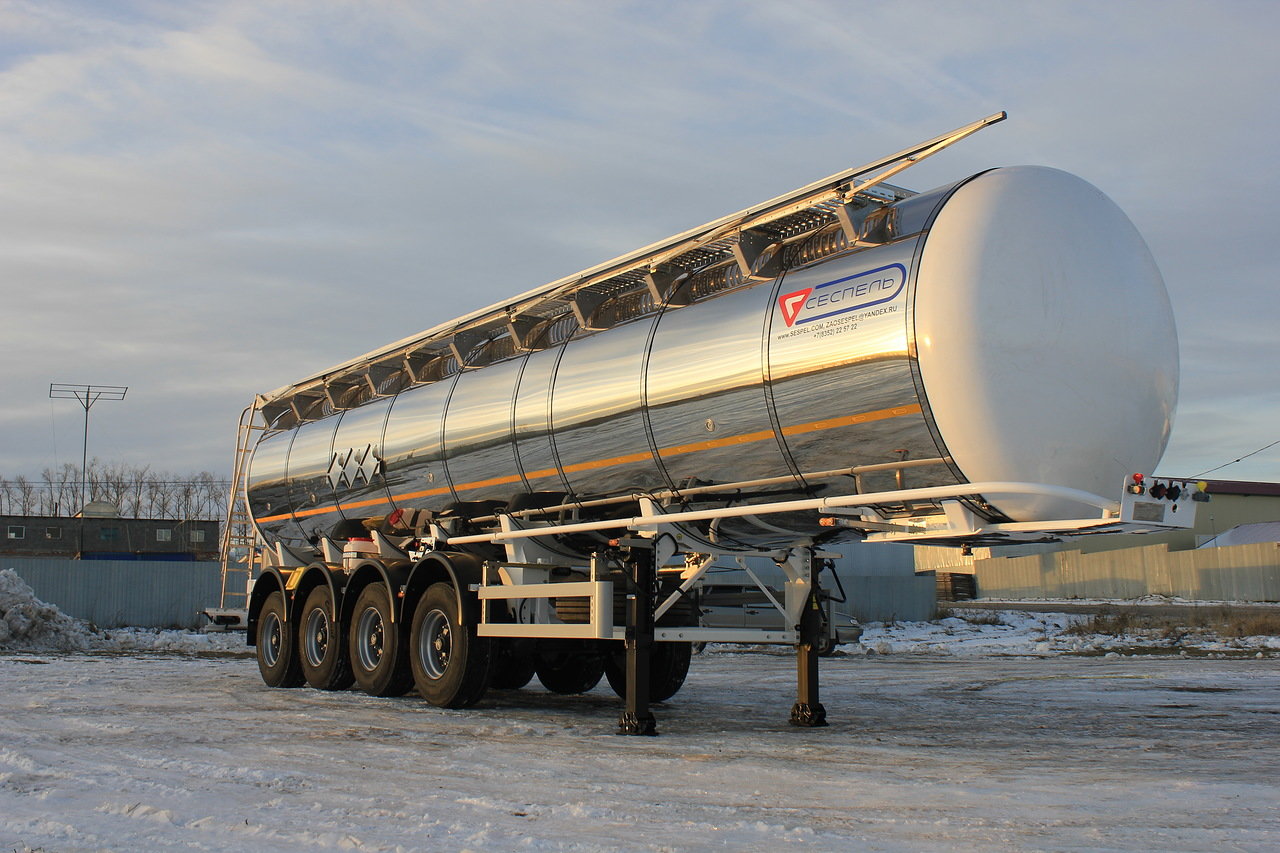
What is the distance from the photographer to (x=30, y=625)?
22359 millimetres

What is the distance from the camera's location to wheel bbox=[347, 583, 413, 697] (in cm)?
1231

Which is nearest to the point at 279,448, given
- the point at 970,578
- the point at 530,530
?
the point at 530,530

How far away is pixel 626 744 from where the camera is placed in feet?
29.7

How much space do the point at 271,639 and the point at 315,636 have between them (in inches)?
51.9

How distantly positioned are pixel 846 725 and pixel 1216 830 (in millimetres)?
4885

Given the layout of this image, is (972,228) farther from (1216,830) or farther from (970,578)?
(970,578)

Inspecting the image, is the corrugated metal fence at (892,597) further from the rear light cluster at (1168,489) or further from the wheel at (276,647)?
the rear light cluster at (1168,489)

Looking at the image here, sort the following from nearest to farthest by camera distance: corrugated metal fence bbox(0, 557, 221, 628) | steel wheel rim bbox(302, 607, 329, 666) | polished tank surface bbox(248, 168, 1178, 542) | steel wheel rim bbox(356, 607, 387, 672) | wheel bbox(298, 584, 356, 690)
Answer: polished tank surface bbox(248, 168, 1178, 542), steel wheel rim bbox(356, 607, 387, 672), wheel bbox(298, 584, 356, 690), steel wheel rim bbox(302, 607, 329, 666), corrugated metal fence bbox(0, 557, 221, 628)

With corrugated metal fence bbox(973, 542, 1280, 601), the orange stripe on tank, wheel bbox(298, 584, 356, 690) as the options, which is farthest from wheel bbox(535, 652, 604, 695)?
corrugated metal fence bbox(973, 542, 1280, 601)

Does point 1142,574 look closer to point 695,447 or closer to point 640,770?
point 695,447

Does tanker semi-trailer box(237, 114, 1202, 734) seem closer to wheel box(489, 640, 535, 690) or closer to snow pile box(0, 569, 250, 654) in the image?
wheel box(489, 640, 535, 690)

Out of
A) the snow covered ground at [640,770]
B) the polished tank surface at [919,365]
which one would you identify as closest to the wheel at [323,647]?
the snow covered ground at [640,770]

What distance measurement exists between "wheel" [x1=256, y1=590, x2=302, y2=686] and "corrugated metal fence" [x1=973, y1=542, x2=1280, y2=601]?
35.7m

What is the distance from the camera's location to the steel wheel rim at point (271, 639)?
15000 millimetres
